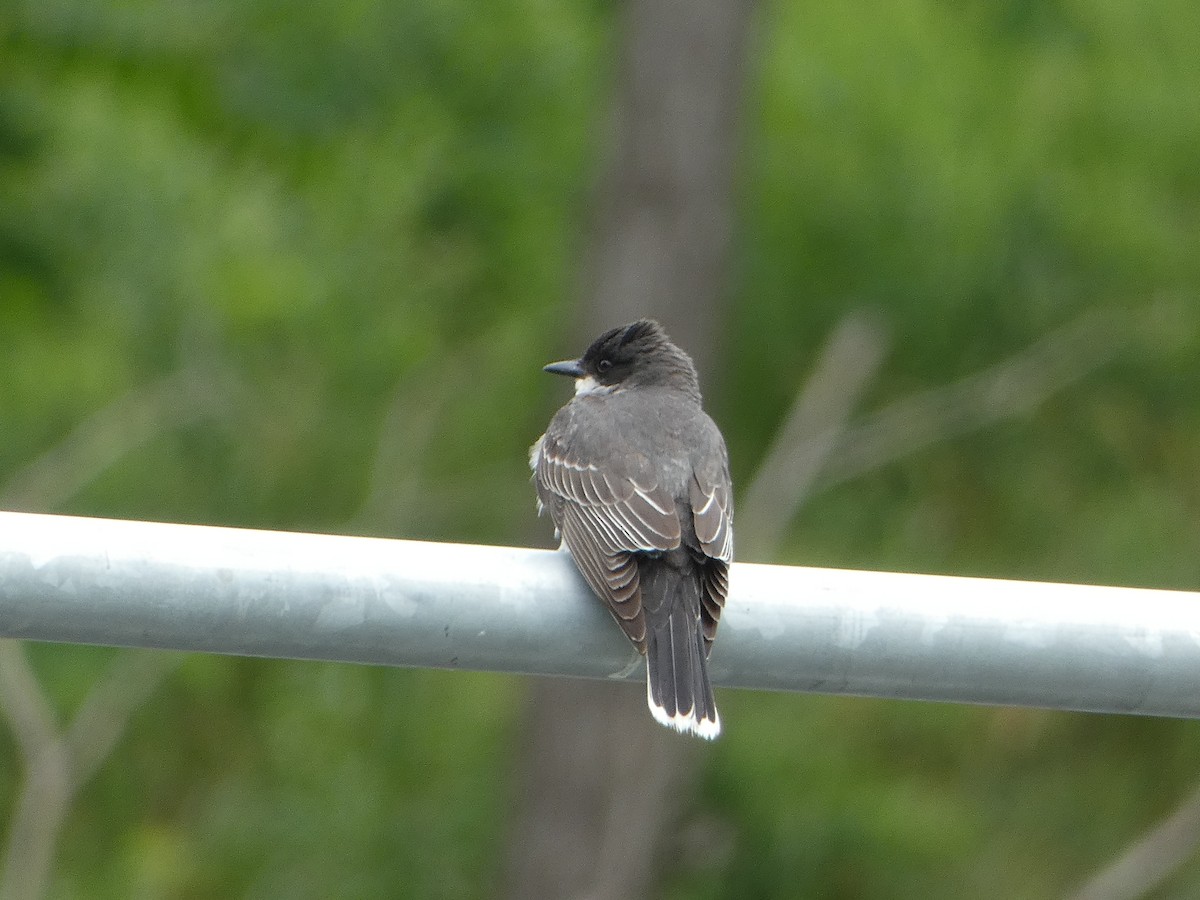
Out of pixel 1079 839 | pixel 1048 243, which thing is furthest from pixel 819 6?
pixel 1079 839

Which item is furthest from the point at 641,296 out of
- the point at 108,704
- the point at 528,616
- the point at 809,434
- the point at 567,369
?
the point at 528,616

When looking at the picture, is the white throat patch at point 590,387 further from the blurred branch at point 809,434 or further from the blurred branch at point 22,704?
the blurred branch at point 22,704

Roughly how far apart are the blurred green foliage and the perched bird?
356cm

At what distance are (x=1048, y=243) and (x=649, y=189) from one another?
256 cm

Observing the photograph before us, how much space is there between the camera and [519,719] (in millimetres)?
9812

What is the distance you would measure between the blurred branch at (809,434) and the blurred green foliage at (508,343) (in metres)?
0.23

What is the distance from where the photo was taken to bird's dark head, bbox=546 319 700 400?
627cm

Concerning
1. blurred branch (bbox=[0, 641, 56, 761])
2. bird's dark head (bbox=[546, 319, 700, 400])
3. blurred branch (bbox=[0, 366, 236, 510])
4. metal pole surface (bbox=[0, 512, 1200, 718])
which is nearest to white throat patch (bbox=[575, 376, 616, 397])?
bird's dark head (bbox=[546, 319, 700, 400])

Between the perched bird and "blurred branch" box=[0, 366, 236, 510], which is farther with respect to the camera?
"blurred branch" box=[0, 366, 236, 510]

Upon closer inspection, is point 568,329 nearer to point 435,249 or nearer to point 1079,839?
point 435,249

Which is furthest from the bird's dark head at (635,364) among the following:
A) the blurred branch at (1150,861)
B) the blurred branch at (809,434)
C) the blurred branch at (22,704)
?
the blurred branch at (1150,861)

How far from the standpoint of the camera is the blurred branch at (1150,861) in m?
10.3

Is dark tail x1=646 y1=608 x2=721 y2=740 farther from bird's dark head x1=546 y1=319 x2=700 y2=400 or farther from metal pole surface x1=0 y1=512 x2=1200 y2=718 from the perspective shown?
bird's dark head x1=546 y1=319 x2=700 y2=400

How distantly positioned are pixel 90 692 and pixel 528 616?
8151 mm
